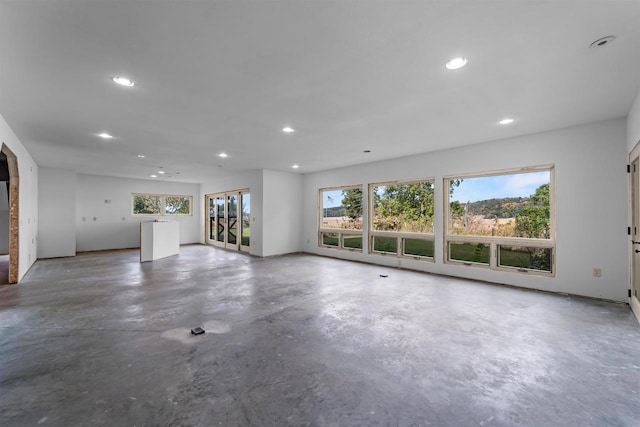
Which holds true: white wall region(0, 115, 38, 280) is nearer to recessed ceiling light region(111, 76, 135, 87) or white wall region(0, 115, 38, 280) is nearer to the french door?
recessed ceiling light region(111, 76, 135, 87)

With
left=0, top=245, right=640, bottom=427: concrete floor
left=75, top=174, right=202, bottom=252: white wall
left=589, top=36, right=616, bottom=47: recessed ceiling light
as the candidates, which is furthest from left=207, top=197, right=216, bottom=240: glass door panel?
left=589, top=36, right=616, bottom=47: recessed ceiling light

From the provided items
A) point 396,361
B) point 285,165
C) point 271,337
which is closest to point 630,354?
point 396,361

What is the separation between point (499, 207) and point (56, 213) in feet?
37.1

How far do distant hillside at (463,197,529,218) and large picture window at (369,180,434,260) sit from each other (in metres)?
0.86

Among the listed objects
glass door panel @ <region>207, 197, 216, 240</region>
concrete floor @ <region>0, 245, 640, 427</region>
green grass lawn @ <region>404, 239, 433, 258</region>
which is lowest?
concrete floor @ <region>0, 245, 640, 427</region>

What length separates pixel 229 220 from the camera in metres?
10.2

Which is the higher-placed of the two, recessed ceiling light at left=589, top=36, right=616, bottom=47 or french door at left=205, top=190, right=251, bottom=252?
recessed ceiling light at left=589, top=36, right=616, bottom=47

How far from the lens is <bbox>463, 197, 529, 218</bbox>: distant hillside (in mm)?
5148

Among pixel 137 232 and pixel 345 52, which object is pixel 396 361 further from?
pixel 137 232

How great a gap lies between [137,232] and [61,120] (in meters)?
7.23

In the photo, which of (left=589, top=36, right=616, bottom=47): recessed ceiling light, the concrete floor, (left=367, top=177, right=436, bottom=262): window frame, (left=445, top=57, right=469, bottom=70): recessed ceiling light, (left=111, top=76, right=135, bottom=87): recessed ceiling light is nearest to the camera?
the concrete floor

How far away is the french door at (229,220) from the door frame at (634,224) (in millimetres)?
8304

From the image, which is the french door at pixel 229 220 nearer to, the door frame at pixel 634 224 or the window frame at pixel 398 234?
the window frame at pixel 398 234

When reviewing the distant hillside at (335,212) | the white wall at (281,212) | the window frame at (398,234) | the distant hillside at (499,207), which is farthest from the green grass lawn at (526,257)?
the white wall at (281,212)
